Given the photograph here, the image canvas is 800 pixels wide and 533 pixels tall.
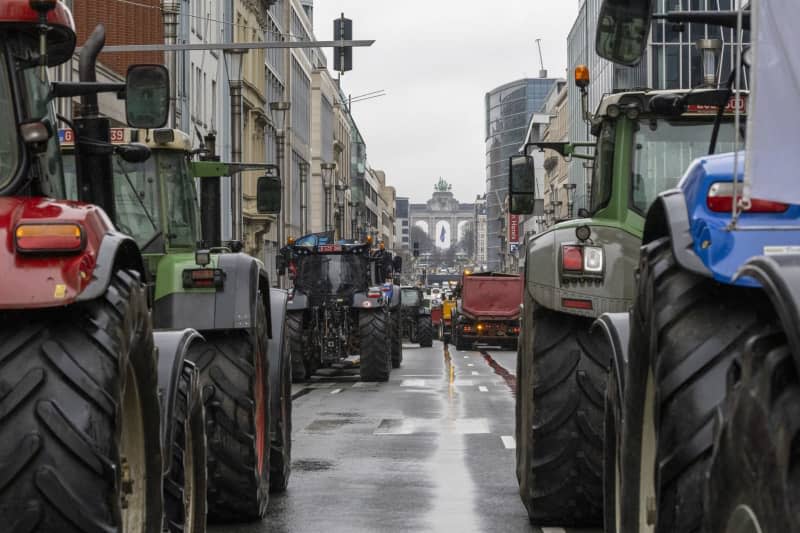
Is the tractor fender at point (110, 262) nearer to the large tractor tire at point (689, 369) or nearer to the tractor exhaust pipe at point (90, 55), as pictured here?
the tractor exhaust pipe at point (90, 55)

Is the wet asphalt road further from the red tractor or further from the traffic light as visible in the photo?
the traffic light

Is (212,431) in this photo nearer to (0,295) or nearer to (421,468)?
(421,468)

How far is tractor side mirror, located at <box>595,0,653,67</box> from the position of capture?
500cm

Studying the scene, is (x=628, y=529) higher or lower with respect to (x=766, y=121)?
lower

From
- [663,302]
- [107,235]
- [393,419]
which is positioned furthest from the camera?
[393,419]

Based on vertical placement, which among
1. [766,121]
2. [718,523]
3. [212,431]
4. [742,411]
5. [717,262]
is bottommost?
[212,431]

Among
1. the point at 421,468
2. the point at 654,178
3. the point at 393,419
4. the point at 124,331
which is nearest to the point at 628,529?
the point at 124,331

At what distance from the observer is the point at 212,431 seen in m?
9.67

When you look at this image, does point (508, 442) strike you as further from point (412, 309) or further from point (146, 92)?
point (412, 309)

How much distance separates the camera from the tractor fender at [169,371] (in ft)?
21.3

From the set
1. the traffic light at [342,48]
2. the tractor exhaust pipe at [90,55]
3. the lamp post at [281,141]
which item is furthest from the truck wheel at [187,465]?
the lamp post at [281,141]

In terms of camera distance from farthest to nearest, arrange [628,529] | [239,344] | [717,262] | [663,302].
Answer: [239,344] < [628,529] < [663,302] < [717,262]

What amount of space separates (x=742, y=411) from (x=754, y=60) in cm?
78

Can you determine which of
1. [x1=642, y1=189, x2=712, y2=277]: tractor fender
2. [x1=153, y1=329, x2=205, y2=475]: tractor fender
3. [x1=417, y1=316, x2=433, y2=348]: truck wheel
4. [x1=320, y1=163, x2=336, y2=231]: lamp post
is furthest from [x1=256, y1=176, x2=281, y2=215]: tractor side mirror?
[x1=320, y1=163, x2=336, y2=231]: lamp post
